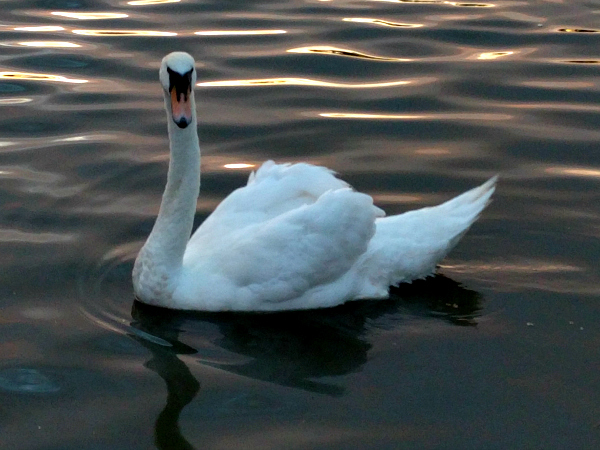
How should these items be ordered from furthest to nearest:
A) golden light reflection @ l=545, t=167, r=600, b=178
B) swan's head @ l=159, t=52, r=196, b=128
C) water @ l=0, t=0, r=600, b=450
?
golden light reflection @ l=545, t=167, r=600, b=178 < swan's head @ l=159, t=52, r=196, b=128 < water @ l=0, t=0, r=600, b=450

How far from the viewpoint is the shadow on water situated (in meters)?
6.87

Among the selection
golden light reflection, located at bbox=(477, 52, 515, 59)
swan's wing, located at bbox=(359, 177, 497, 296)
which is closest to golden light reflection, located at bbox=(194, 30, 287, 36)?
golden light reflection, located at bbox=(477, 52, 515, 59)

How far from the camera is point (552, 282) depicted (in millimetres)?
8000

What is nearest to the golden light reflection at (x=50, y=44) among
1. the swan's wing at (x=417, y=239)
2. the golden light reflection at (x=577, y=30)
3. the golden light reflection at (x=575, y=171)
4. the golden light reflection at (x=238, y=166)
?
the golden light reflection at (x=238, y=166)

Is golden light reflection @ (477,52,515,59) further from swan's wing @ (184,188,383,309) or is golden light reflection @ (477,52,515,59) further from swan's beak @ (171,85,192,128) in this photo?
swan's beak @ (171,85,192,128)

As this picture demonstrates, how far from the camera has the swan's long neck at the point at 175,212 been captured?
759cm

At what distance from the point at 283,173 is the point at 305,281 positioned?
1.06 m

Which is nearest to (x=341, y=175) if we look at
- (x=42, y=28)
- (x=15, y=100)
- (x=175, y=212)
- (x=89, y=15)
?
(x=175, y=212)

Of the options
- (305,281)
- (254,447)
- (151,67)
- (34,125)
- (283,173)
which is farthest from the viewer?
(151,67)

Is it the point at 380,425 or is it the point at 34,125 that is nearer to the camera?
the point at 380,425

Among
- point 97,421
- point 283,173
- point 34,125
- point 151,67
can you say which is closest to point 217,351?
point 97,421

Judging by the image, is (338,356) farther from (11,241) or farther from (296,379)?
(11,241)

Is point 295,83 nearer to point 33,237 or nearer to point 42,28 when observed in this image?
point 42,28

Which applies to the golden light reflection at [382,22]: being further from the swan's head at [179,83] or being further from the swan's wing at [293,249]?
the swan's head at [179,83]
